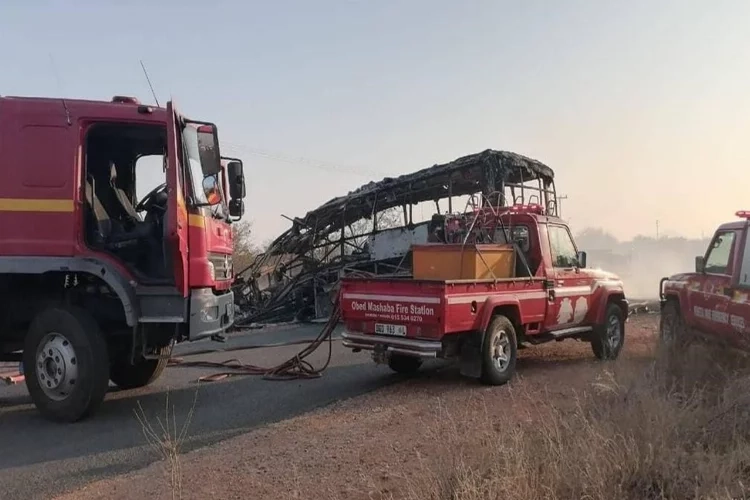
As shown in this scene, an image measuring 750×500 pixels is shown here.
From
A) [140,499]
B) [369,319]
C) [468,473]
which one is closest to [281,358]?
[369,319]

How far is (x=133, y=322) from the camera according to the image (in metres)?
6.86

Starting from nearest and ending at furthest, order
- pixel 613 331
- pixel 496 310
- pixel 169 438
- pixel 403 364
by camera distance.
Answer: pixel 169 438
pixel 496 310
pixel 403 364
pixel 613 331

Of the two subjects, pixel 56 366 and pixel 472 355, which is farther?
pixel 472 355

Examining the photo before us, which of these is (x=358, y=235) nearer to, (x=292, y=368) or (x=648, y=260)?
(x=292, y=368)

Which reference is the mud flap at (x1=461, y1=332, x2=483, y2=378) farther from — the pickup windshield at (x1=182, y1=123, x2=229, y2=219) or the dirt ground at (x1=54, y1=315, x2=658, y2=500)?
the pickup windshield at (x1=182, y1=123, x2=229, y2=219)

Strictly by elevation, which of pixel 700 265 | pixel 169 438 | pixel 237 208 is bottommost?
pixel 169 438

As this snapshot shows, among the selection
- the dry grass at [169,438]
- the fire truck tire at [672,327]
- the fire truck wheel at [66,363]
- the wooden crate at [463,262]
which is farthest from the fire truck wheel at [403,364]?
the fire truck wheel at [66,363]

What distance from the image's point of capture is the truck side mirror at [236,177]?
26.0ft

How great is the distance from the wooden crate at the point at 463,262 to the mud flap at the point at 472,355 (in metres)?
0.85

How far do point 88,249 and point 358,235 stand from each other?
46.5 ft

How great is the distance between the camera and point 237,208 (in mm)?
8188

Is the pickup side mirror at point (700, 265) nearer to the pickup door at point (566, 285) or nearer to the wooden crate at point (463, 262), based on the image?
the pickup door at point (566, 285)

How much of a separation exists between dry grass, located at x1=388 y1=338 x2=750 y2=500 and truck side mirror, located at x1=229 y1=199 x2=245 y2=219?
12.5ft

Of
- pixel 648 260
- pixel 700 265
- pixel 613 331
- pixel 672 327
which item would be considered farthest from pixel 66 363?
pixel 648 260
